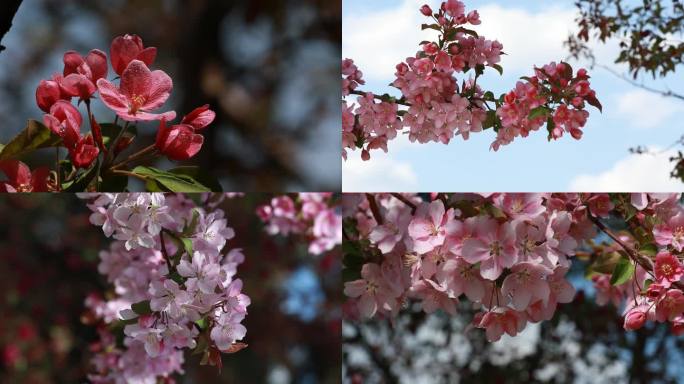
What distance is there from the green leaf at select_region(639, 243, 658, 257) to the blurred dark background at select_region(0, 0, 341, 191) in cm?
198

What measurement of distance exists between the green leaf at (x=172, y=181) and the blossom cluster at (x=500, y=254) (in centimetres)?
38

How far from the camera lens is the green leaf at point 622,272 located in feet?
4.97

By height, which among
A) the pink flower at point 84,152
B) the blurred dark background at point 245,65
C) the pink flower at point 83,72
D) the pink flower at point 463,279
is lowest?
the blurred dark background at point 245,65

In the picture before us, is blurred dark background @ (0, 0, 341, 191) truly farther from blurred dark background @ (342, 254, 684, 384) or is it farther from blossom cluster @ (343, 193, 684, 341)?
blossom cluster @ (343, 193, 684, 341)

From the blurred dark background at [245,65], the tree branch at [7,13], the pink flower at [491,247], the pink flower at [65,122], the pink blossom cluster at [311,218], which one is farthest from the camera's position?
the blurred dark background at [245,65]

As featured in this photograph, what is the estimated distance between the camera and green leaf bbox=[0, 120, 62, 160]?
1.11m

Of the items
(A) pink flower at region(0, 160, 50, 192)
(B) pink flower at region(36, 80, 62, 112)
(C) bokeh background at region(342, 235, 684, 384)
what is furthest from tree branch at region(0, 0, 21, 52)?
(C) bokeh background at region(342, 235, 684, 384)

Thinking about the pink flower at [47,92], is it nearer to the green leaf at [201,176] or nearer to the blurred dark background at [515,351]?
the green leaf at [201,176]

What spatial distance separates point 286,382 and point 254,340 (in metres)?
0.26

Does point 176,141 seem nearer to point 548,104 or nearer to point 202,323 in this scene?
point 202,323

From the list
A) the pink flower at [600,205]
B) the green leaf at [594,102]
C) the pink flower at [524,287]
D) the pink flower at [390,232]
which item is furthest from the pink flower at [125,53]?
the green leaf at [594,102]

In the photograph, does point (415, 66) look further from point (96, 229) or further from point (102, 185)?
point (96, 229)

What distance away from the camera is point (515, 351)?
10.5ft

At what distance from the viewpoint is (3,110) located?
3248mm
